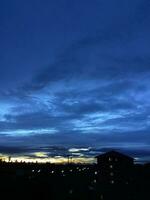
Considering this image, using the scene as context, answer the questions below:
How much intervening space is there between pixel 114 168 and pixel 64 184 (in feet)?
95.9

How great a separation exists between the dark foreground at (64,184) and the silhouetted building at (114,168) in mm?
694

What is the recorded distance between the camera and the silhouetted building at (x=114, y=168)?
8500 cm

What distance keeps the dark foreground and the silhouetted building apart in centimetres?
69

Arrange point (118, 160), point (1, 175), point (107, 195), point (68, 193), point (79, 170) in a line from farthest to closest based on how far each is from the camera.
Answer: point (118, 160)
point (79, 170)
point (107, 195)
point (68, 193)
point (1, 175)

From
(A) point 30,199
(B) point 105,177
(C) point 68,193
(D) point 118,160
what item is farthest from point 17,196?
(D) point 118,160

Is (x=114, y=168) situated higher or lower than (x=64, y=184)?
higher

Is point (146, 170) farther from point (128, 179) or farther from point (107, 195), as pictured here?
point (107, 195)

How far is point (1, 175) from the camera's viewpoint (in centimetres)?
4712

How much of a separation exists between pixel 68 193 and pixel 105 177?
25.6 metres

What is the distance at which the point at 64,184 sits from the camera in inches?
2564

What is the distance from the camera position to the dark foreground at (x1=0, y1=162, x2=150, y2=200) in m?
43.0

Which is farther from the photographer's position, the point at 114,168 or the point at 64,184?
the point at 114,168

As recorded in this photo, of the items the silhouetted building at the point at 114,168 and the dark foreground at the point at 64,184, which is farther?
the silhouetted building at the point at 114,168

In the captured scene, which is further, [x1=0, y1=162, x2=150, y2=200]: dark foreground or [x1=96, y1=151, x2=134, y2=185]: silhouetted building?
[x1=96, y1=151, x2=134, y2=185]: silhouetted building
